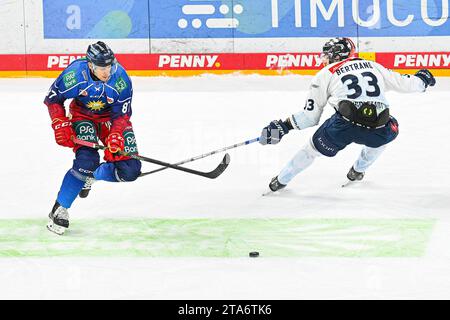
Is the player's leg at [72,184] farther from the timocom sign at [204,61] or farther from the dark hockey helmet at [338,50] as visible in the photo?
the timocom sign at [204,61]

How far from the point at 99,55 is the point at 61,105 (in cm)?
39

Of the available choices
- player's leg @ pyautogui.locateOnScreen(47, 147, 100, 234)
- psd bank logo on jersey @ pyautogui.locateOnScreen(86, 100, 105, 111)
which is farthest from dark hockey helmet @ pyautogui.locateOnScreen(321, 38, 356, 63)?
player's leg @ pyautogui.locateOnScreen(47, 147, 100, 234)

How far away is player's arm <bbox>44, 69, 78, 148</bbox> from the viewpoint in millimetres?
5457

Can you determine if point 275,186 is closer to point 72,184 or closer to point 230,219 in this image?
point 230,219

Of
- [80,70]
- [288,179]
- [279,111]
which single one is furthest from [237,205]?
[279,111]

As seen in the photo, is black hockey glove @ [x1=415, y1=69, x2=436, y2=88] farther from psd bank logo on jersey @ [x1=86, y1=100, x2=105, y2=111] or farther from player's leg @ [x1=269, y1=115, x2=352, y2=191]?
psd bank logo on jersey @ [x1=86, y1=100, x2=105, y2=111]

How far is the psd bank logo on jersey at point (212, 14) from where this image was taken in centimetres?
1055

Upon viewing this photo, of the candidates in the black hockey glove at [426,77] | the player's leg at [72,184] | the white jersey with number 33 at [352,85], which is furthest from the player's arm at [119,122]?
the black hockey glove at [426,77]

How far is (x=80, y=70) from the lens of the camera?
18.0ft

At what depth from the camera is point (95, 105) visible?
5.61m

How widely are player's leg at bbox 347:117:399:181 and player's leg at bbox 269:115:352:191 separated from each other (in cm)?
10

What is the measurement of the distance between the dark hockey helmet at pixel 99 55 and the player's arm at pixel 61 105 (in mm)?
182
